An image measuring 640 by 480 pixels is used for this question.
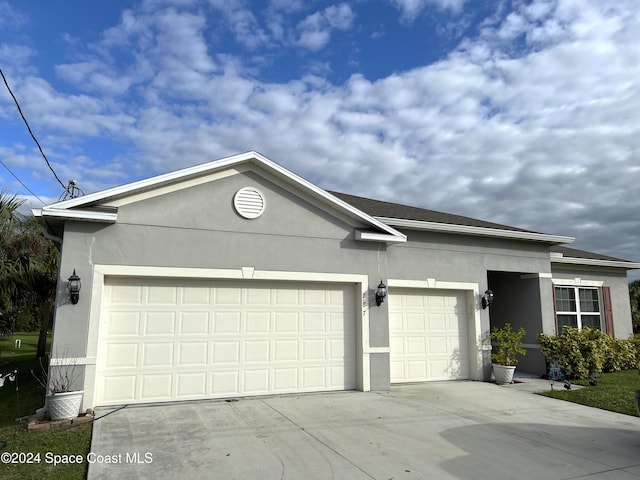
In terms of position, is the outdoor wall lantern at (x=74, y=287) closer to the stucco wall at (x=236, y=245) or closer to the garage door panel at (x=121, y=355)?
the stucco wall at (x=236, y=245)

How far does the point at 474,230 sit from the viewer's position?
11.5 m

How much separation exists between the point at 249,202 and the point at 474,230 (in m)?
6.15

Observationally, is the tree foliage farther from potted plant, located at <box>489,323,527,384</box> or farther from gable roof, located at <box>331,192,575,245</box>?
potted plant, located at <box>489,323,527,384</box>

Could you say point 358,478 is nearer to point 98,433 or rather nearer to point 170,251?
point 98,433

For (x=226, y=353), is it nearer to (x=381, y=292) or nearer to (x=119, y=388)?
(x=119, y=388)

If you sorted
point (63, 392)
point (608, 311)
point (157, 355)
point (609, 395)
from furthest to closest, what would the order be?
point (608, 311), point (609, 395), point (157, 355), point (63, 392)

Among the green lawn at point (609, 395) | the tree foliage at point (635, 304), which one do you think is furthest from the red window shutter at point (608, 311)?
the tree foliage at point (635, 304)

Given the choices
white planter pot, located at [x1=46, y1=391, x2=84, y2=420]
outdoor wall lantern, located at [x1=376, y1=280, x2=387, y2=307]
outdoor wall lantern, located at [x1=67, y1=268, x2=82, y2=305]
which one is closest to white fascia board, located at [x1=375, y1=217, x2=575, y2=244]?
outdoor wall lantern, located at [x1=376, y1=280, x2=387, y2=307]

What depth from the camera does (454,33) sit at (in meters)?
10.0

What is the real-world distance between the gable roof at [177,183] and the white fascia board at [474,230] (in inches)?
20.8

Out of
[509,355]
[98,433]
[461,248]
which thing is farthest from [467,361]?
[98,433]

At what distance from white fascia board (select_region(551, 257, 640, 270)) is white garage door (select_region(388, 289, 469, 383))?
475 centimetres

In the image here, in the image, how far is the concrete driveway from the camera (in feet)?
16.1

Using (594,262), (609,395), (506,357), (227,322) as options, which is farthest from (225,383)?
(594,262)
